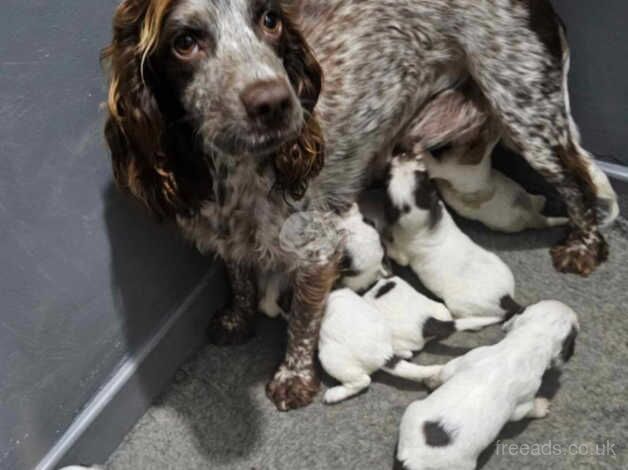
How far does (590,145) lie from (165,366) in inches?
66.2

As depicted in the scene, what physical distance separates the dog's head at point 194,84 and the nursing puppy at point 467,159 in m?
0.86

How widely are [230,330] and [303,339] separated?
1.10ft

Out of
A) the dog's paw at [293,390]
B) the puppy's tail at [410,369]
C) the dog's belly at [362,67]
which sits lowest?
the dog's paw at [293,390]

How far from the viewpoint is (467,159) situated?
113 inches

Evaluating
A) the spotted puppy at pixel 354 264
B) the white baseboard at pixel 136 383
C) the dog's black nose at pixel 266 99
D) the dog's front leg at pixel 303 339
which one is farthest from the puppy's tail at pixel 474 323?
the dog's black nose at pixel 266 99

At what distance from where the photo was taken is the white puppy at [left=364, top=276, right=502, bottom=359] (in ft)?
8.38

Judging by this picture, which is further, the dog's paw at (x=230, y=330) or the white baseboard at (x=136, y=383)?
the dog's paw at (x=230, y=330)

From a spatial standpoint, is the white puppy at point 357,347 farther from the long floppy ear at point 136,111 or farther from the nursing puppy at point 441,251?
the long floppy ear at point 136,111

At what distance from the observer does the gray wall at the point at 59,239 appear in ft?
6.34

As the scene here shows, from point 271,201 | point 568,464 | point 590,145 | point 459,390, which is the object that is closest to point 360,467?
point 459,390

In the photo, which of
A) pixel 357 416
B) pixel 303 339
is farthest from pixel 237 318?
pixel 357 416

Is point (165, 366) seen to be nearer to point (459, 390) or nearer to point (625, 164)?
point (459, 390)

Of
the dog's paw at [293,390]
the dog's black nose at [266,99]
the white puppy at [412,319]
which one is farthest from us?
the dog's paw at [293,390]

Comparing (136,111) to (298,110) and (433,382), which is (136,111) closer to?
(298,110)
